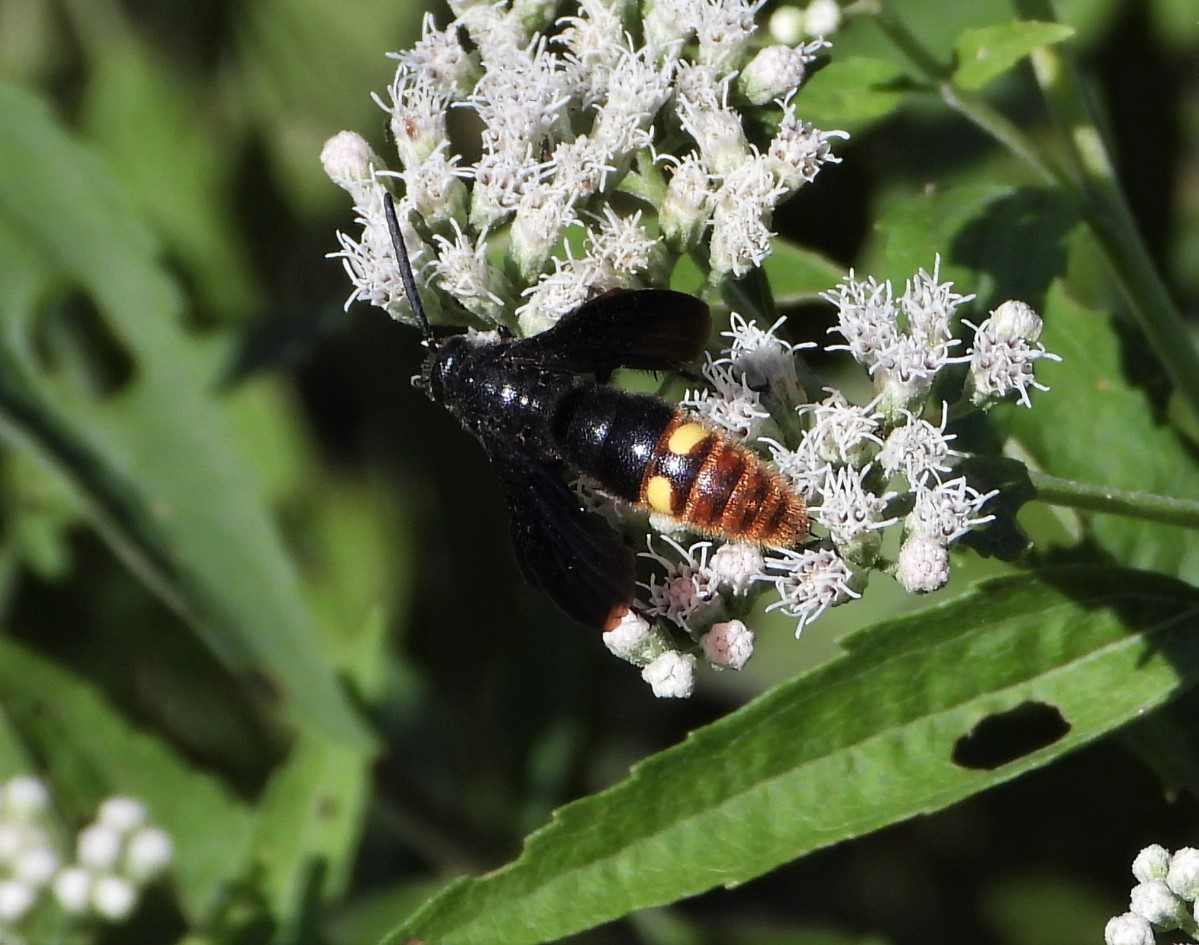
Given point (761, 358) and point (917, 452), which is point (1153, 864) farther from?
point (761, 358)

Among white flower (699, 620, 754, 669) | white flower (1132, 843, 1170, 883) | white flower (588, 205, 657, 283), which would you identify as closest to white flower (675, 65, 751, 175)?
white flower (588, 205, 657, 283)

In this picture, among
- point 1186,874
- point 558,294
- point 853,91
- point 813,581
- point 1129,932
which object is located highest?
point 853,91

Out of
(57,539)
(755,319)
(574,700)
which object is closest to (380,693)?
(574,700)

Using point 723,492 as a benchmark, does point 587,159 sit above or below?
above

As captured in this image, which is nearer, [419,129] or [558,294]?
[558,294]

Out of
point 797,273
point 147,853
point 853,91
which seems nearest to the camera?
point 853,91

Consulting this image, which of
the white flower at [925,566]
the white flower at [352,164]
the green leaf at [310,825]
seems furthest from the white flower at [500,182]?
the green leaf at [310,825]

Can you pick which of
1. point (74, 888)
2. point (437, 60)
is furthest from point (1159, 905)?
point (74, 888)
